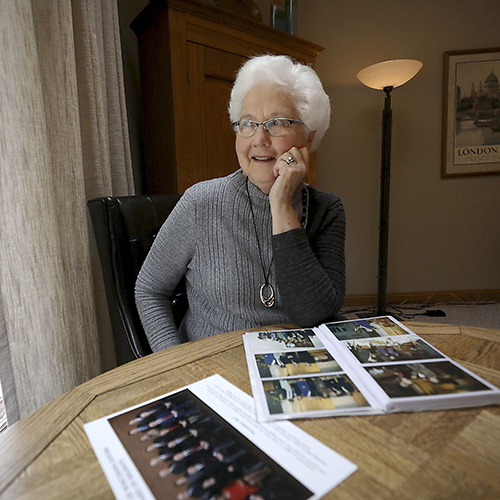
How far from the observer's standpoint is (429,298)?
10.2 feet

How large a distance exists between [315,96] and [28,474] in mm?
1026

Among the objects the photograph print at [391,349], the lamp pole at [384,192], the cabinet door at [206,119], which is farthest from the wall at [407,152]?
the photograph print at [391,349]

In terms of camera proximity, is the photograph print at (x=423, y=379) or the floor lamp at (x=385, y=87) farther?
the floor lamp at (x=385, y=87)

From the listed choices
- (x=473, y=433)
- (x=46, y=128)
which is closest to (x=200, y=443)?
(x=473, y=433)

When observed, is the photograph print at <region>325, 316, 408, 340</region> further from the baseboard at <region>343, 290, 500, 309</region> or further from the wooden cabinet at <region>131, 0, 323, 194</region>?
the baseboard at <region>343, 290, 500, 309</region>

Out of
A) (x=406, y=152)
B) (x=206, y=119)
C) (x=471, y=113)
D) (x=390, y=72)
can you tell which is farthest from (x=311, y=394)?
(x=471, y=113)

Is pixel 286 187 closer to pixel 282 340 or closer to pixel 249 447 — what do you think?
pixel 282 340

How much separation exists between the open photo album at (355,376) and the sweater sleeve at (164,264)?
0.37 m

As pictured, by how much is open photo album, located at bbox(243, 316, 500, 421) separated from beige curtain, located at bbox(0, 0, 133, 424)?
32.4 inches

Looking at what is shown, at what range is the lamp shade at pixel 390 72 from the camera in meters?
2.35

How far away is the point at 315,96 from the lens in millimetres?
996

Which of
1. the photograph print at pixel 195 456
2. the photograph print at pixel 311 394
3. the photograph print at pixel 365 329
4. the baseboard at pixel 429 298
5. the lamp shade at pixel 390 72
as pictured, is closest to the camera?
the photograph print at pixel 195 456

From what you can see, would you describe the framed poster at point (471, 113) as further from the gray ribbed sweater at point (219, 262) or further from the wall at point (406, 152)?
the gray ribbed sweater at point (219, 262)

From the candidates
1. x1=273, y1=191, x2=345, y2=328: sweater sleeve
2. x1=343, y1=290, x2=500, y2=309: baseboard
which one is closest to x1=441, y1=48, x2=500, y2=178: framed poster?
x1=343, y1=290, x2=500, y2=309: baseboard
